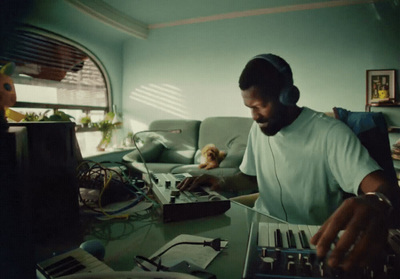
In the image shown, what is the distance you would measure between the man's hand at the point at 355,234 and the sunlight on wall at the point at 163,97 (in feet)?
13.4

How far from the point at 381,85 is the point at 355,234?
12.4 ft

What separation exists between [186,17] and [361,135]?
3801 millimetres

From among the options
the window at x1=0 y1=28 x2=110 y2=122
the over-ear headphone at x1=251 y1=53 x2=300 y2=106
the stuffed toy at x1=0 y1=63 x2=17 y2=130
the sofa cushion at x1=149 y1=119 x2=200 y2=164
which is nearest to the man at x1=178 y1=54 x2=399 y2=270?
the over-ear headphone at x1=251 y1=53 x2=300 y2=106

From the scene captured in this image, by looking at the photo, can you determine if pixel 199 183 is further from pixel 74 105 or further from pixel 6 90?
pixel 74 105

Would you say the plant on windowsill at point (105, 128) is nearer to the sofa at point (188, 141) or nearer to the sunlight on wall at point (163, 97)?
the sofa at point (188, 141)

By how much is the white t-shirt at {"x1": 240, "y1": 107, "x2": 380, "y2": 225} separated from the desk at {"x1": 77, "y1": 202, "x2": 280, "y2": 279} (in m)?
0.35

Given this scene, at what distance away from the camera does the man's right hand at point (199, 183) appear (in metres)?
1.05

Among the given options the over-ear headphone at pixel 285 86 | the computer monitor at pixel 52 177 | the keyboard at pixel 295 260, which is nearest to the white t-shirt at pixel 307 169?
the over-ear headphone at pixel 285 86

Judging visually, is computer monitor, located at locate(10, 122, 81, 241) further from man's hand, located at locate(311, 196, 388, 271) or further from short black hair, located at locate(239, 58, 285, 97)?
short black hair, located at locate(239, 58, 285, 97)

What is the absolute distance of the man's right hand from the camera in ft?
3.44

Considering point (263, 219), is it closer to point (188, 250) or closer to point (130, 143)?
point (188, 250)

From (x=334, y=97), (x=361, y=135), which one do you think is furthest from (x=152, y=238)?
(x=334, y=97)

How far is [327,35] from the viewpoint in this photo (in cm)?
378

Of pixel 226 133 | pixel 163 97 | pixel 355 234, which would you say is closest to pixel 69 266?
pixel 355 234
